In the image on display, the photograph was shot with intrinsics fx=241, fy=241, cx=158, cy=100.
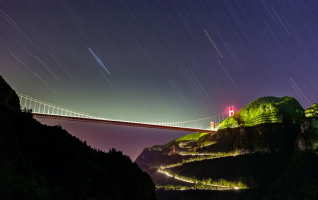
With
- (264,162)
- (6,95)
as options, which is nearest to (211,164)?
(264,162)

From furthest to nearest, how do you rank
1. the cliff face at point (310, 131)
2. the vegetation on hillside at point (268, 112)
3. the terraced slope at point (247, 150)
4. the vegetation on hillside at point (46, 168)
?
the vegetation on hillside at point (268, 112) → the terraced slope at point (247, 150) → the cliff face at point (310, 131) → the vegetation on hillside at point (46, 168)

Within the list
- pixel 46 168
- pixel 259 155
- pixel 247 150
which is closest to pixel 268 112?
pixel 247 150

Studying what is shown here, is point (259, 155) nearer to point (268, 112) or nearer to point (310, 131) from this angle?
point (310, 131)

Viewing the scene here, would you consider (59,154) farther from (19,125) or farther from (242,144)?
(242,144)

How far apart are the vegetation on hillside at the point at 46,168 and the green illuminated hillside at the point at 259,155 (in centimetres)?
5068

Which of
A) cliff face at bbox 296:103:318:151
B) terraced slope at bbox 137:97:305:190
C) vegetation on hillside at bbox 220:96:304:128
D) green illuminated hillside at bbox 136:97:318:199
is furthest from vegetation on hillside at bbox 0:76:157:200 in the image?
vegetation on hillside at bbox 220:96:304:128

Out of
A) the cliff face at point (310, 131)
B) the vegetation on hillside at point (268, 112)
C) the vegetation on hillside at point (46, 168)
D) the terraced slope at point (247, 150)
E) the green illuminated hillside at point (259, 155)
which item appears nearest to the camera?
the vegetation on hillside at point (46, 168)

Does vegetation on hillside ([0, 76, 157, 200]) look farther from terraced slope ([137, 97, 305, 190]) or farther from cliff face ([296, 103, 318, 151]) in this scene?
terraced slope ([137, 97, 305, 190])

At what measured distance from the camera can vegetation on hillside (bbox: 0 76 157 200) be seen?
12633 mm

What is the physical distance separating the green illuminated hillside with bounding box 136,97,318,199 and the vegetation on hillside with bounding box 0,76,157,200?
50.7 metres

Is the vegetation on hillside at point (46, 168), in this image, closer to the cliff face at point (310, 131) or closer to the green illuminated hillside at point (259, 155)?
the green illuminated hillside at point (259, 155)

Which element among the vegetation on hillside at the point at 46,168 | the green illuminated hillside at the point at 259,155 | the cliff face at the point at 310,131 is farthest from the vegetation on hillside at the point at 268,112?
the vegetation on hillside at the point at 46,168

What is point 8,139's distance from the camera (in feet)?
48.8

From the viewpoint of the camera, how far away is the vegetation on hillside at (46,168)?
1263 centimetres
